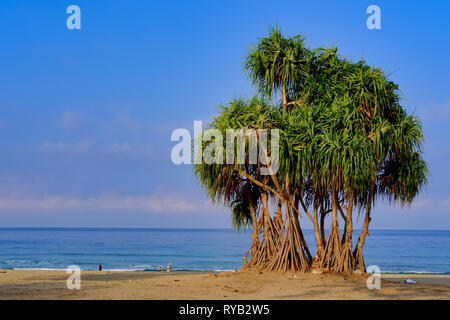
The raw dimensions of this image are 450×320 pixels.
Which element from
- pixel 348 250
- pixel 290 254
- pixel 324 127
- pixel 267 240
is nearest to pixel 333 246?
pixel 348 250

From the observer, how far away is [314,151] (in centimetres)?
1325

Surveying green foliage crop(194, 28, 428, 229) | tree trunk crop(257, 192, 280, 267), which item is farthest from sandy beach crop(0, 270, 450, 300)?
green foliage crop(194, 28, 428, 229)

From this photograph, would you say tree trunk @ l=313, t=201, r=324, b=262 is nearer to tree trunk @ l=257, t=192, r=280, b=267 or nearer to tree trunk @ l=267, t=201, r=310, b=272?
tree trunk @ l=267, t=201, r=310, b=272

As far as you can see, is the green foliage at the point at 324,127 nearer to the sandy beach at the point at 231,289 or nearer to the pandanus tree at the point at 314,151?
the pandanus tree at the point at 314,151

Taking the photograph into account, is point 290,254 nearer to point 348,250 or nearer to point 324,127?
point 348,250

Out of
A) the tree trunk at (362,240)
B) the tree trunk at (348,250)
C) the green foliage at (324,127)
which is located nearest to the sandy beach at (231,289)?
the tree trunk at (348,250)

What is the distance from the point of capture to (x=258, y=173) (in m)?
14.7

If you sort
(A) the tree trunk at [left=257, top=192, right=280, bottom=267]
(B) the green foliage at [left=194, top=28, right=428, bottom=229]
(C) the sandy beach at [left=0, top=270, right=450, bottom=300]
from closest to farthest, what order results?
1. (C) the sandy beach at [left=0, top=270, right=450, bottom=300]
2. (B) the green foliage at [left=194, top=28, right=428, bottom=229]
3. (A) the tree trunk at [left=257, top=192, right=280, bottom=267]

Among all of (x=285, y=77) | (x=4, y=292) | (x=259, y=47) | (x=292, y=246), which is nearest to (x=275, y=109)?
(x=285, y=77)

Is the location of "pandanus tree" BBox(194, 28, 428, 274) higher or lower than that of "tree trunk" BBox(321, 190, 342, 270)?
higher

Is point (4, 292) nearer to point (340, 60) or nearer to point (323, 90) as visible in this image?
point (323, 90)

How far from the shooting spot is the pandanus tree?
13234mm
